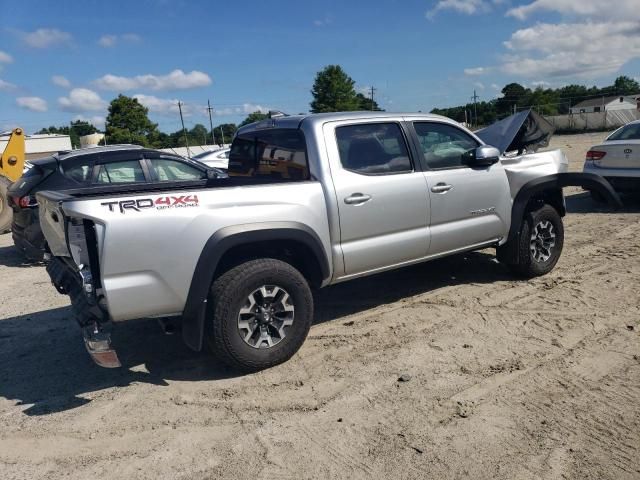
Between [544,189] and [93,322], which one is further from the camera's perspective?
[544,189]

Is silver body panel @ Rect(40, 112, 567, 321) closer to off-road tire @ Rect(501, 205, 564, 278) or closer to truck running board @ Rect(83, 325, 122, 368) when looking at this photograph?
truck running board @ Rect(83, 325, 122, 368)

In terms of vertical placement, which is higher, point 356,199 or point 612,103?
point 612,103

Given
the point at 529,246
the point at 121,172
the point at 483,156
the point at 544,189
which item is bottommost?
the point at 529,246

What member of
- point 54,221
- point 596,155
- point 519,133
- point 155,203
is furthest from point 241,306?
point 596,155

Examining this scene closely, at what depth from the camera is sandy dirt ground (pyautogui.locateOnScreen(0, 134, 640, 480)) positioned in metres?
3.05

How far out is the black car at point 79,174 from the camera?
7715 mm

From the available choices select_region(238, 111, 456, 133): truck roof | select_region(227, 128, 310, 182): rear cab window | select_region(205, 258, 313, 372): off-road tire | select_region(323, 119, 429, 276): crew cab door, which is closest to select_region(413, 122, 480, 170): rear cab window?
select_region(238, 111, 456, 133): truck roof

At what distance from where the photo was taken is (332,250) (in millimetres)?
4430

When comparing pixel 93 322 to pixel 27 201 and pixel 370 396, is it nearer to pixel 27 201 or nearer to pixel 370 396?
pixel 370 396

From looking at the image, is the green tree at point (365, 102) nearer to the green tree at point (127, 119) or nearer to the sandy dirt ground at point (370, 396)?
the green tree at point (127, 119)

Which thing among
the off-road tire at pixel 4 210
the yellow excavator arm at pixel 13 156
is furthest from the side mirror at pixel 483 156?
the yellow excavator arm at pixel 13 156

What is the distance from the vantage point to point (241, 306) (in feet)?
13.0

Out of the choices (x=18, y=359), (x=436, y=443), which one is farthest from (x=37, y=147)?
(x=436, y=443)

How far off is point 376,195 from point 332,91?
6458 cm
